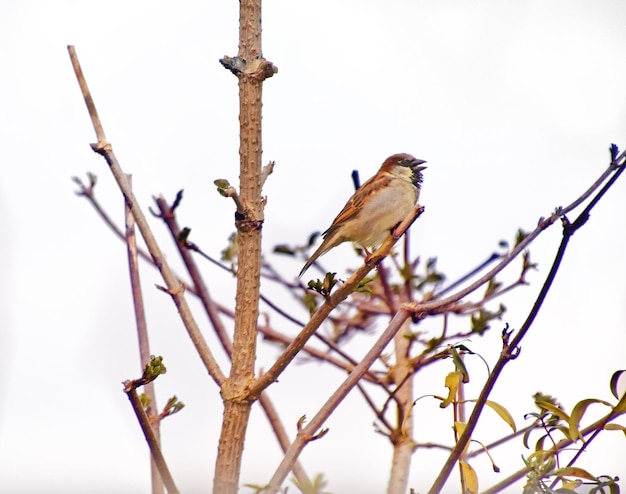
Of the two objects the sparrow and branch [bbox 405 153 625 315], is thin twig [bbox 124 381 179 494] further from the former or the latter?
the sparrow

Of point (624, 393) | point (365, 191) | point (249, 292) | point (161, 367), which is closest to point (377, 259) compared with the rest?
point (249, 292)

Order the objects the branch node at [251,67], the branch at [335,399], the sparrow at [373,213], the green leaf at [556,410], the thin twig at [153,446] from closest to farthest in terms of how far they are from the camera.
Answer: the green leaf at [556,410], the thin twig at [153,446], the branch at [335,399], the branch node at [251,67], the sparrow at [373,213]

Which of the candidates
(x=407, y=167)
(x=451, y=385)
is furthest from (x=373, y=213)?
(x=451, y=385)

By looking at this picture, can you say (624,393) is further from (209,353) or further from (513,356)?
(209,353)

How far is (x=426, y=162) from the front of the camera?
15.8ft

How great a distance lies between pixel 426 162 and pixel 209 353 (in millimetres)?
2895

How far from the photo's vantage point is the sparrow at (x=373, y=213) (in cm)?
436

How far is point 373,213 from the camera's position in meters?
4.45

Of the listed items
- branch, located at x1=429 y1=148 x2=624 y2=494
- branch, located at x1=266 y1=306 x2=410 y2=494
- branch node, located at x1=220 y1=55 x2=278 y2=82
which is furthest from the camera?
branch node, located at x1=220 y1=55 x2=278 y2=82

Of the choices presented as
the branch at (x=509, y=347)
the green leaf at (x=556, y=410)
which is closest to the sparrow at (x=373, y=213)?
the green leaf at (x=556, y=410)

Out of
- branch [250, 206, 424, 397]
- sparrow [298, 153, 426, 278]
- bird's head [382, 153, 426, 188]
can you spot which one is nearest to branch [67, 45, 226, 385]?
branch [250, 206, 424, 397]

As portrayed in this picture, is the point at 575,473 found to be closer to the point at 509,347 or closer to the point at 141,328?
the point at 509,347

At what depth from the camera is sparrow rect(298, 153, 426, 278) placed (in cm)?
436

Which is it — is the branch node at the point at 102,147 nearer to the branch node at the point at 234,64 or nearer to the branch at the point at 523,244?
the branch node at the point at 234,64
